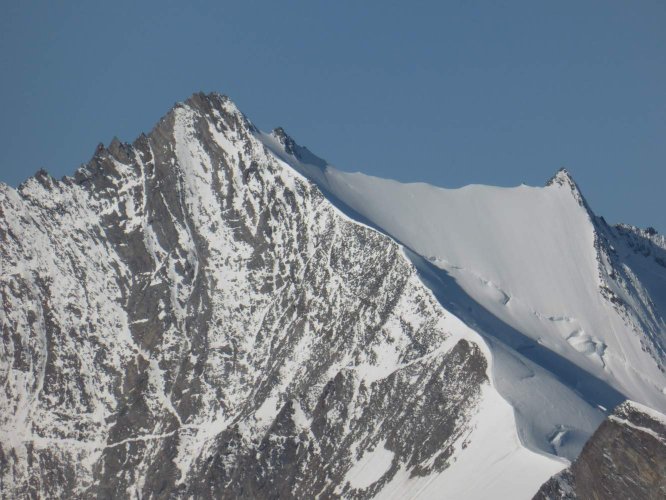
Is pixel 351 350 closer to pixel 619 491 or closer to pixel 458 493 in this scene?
pixel 458 493

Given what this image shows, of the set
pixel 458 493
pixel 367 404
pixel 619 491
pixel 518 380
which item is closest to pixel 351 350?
pixel 367 404

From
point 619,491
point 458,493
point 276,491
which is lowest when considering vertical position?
point 619,491

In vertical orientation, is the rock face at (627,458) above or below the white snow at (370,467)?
below

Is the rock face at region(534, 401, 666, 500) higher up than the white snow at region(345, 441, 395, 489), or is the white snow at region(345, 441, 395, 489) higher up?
the white snow at region(345, 441, 395, 489)

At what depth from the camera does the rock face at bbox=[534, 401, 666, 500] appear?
122m

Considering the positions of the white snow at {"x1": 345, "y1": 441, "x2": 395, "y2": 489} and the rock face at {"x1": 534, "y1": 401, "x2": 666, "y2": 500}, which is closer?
the rock face at {"x1": 534, "y1": 401, "x2": 666, "y2": 500}

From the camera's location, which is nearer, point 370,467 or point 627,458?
point 627,458

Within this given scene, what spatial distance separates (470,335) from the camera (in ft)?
623

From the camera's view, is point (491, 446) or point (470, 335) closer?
point (491, 446)

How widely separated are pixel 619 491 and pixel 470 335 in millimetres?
64596

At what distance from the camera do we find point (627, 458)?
124625mm

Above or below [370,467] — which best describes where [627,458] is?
below

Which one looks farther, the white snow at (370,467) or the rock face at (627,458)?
the white snow at (370,467)

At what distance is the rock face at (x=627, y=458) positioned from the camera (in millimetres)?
121875
